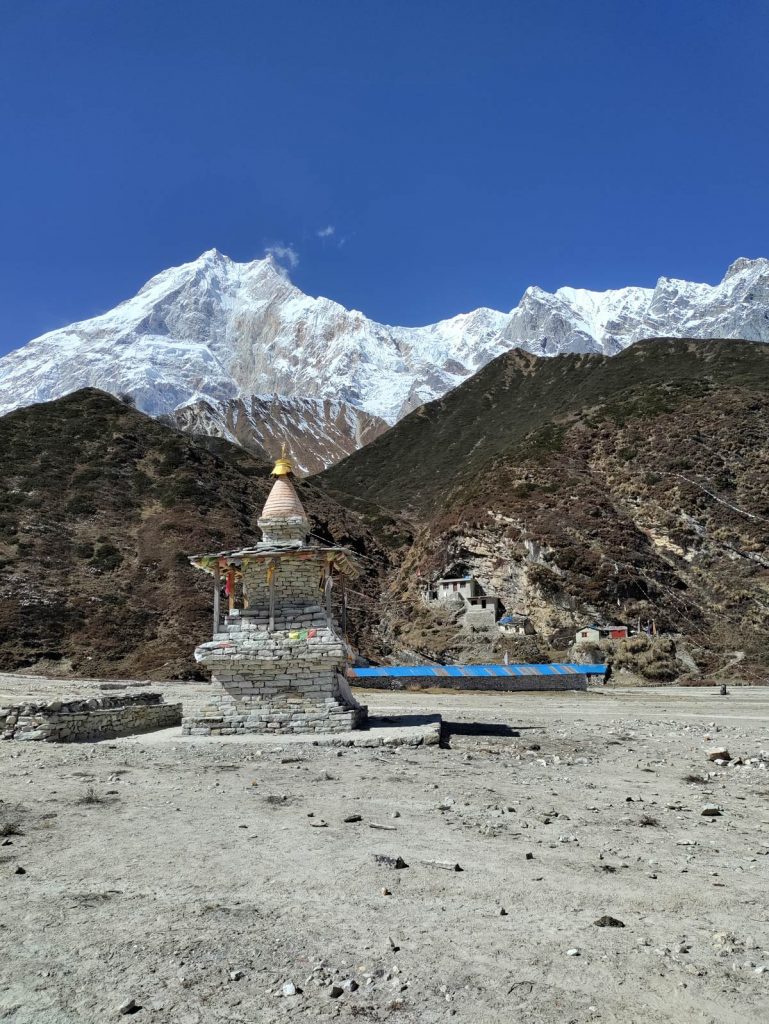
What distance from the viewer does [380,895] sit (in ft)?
18.5

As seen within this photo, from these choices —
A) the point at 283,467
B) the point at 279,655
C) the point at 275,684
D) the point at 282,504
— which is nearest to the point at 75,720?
the point at 275,684

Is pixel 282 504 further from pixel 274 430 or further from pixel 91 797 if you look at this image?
pixel 274 430

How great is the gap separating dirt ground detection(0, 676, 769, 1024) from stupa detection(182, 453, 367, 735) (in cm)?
428

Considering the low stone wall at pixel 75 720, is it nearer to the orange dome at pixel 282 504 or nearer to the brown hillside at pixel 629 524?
the orange dome at pixel 282 504

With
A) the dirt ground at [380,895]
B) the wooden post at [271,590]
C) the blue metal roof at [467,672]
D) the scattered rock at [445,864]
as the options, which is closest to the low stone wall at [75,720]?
the dirt ground at [380,895]

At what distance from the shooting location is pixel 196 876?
6.06 m

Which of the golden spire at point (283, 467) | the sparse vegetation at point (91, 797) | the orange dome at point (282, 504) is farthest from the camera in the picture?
the golden spire at point (283, 467)

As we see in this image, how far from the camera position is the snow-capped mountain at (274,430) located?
172m

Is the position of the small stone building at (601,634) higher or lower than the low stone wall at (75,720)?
lower

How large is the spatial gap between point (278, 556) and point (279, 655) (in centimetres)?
277

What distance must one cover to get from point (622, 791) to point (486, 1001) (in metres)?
7.13

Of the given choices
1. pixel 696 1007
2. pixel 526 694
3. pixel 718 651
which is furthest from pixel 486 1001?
pixel 718 651

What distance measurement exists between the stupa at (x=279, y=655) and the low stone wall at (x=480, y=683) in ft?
71.3

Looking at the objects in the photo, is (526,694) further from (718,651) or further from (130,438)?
(130,438)
